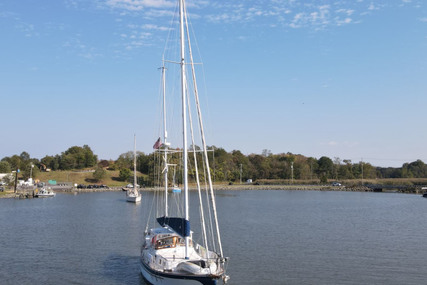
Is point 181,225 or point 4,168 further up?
point 4,168

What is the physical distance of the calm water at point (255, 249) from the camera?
3884 cm

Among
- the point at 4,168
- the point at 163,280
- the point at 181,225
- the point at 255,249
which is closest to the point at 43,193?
the point at 4,168

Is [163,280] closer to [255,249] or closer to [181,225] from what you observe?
[181,225]

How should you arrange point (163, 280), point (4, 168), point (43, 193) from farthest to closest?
point (4, 168) < point (43, 193) < point (163, 280)

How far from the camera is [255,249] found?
5000 cm

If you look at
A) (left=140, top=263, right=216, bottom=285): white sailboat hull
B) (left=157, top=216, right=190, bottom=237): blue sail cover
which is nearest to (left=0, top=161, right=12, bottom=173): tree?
(left=140, top=263, right=216, bottom=285): white sailboat hull

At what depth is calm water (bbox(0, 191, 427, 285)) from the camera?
127ft

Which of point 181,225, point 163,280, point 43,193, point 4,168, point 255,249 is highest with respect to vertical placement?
point 4,168

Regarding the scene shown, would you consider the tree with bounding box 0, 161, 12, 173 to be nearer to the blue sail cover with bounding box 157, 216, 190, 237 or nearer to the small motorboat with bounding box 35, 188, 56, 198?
the small motorboat with bounding box 35, 188, 56, 198

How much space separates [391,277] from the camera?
38250mm

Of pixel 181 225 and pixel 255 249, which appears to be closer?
pixel 181 225

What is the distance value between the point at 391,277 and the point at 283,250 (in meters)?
14.3

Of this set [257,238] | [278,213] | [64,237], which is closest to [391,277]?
[257,238]

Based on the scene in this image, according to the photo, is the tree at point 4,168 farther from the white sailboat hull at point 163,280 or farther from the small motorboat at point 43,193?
the white sailboat hull at point 163,280
